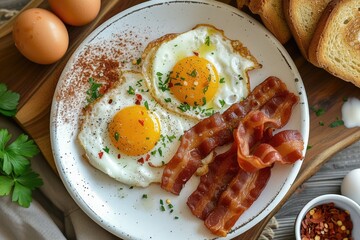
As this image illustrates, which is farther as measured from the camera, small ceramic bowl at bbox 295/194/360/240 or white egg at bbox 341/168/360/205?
white egg at bbox 341/168/360/205

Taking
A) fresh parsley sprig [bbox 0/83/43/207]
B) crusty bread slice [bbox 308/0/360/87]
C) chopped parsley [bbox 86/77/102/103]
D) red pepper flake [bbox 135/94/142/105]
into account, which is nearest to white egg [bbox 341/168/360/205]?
crusty bread slice [bbox 308/0/360/87]

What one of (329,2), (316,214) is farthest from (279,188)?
(329,2)

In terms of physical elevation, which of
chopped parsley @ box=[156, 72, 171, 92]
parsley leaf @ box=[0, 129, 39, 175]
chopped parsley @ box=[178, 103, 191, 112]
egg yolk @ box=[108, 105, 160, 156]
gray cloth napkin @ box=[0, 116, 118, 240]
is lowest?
gray cloth napkin @ box=[0, 116, 118, 240]

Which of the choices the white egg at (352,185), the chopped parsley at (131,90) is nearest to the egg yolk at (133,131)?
the chopped parsley at (131,90)

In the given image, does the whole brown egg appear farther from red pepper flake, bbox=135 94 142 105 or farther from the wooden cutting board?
red pepper flake, bbox=135 94 142 105

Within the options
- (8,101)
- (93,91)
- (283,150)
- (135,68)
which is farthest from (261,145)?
(8,101)

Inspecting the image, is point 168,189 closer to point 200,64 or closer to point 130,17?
point 200,64

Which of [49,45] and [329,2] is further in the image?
[329,2]
